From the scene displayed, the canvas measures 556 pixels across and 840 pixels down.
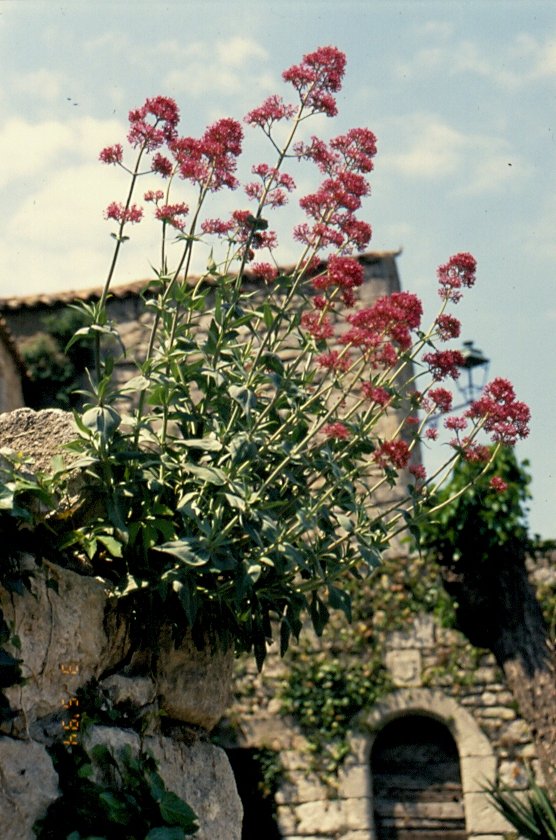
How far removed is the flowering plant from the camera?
3076 mm

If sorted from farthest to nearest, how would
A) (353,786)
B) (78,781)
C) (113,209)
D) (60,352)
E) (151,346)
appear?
(60,352)
(353,786)
(113,209)
(151,346)
(78,781)

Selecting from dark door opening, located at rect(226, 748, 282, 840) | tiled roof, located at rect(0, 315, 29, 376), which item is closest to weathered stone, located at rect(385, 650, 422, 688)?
dark door opening, located at rect(226, 748, 282, 840)

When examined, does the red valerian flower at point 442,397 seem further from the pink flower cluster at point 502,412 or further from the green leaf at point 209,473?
the green leaf at point 209,473

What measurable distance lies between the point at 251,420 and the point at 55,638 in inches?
32.8

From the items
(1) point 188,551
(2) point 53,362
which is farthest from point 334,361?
(2) point 53,362

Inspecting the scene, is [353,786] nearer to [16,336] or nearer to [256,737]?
[256,737]

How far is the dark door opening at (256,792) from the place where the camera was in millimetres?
9945

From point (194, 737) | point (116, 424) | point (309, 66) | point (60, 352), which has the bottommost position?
point (194, 737)

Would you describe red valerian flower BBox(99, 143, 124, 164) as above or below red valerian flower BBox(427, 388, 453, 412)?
above

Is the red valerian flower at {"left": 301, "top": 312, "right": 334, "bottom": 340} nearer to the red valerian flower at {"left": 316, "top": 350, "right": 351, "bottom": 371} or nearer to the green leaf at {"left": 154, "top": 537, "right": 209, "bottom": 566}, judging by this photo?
the red valerian flower at {"left": 316, "top": 350, "right": 351, "bottom": 371}

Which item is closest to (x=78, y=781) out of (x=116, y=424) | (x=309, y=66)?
(x=116, y=424)

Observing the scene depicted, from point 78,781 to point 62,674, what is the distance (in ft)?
0.96

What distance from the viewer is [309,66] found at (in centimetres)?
348

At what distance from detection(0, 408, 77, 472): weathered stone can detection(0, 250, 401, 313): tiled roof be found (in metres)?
8.65
